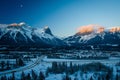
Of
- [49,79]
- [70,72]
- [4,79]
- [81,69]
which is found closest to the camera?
[4,79]

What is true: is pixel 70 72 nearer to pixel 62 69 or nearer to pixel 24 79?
pixel 62 69

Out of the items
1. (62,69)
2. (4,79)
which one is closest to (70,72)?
(62,69)

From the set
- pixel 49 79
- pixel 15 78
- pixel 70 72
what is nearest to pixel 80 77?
pixel 70 72

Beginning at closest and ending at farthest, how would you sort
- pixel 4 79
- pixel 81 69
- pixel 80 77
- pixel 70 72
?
pixel 4 79 → pixel 80 77 → pixel 70 72 → pixel 81 69

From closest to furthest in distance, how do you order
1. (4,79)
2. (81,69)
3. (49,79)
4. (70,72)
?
(4,79)
(49,79)
(70,72)
(81,69)

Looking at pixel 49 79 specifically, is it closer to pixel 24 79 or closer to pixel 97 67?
pixel 24 79

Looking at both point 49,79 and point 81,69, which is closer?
point 49,79

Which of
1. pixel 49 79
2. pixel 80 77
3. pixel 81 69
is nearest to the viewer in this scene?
pixel 49 79

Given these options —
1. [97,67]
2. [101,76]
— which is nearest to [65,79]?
[101,76]
